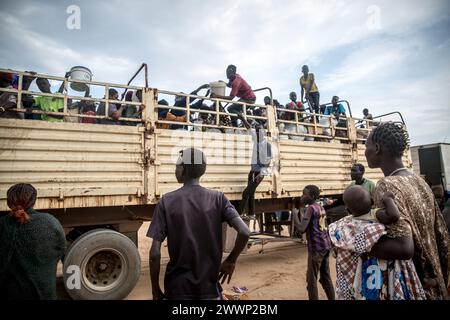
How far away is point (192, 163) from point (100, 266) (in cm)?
267

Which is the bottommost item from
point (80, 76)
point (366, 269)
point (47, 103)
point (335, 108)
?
point (366, 269)

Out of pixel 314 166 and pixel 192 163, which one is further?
pixel 314 166

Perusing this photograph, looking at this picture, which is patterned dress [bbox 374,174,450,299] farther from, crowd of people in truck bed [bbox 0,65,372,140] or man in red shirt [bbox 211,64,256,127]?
man in red shirt [bbox 211,64,256,127]

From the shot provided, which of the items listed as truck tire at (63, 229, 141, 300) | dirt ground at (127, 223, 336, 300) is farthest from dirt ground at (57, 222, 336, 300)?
truck tire at (63, 229, 141, 300)

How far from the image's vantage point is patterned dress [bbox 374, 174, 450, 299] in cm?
141

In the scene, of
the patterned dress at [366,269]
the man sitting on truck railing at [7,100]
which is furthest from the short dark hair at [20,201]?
the patterned dress at [366,269]

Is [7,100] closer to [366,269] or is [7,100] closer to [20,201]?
[20,201]

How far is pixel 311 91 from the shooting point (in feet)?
27.2

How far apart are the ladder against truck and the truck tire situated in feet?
0.04

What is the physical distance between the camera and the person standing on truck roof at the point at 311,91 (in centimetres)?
821

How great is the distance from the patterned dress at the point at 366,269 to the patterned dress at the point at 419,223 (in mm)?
73

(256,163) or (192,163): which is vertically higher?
(256,163)

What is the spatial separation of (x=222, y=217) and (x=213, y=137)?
283 centimetres

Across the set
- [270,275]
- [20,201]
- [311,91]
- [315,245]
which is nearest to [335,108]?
[311,91]
